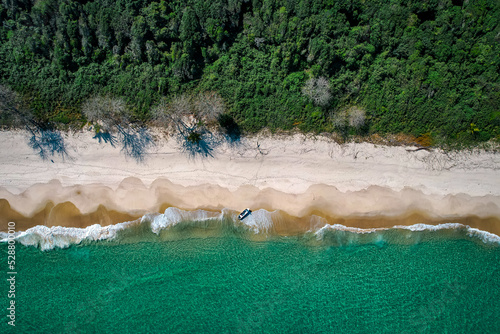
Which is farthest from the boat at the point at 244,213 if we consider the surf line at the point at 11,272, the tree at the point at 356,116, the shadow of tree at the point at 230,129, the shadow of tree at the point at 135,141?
the surf line at the point at 11,272

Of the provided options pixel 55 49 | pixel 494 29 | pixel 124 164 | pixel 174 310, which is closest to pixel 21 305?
pixel 174 310

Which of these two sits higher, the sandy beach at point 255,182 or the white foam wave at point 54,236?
the sandy beach at point 255,182

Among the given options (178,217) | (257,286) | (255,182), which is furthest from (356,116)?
(178,217)

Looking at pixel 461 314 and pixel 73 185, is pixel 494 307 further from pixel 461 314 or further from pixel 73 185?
pixel 73 185

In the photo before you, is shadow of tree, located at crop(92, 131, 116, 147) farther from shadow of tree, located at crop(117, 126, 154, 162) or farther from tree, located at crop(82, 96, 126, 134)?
shadow of tree, located at crop(117, 126, 154, 162)

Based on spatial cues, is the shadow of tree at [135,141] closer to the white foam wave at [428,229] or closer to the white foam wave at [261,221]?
the white foam wave at [261,221]

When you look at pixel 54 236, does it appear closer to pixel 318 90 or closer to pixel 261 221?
pixel 261 221

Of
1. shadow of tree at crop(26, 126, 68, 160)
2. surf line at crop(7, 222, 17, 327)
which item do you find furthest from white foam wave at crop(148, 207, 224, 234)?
surf line at crop(7, 222, 17, 327)

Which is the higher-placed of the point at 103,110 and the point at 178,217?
the point at 103,110
